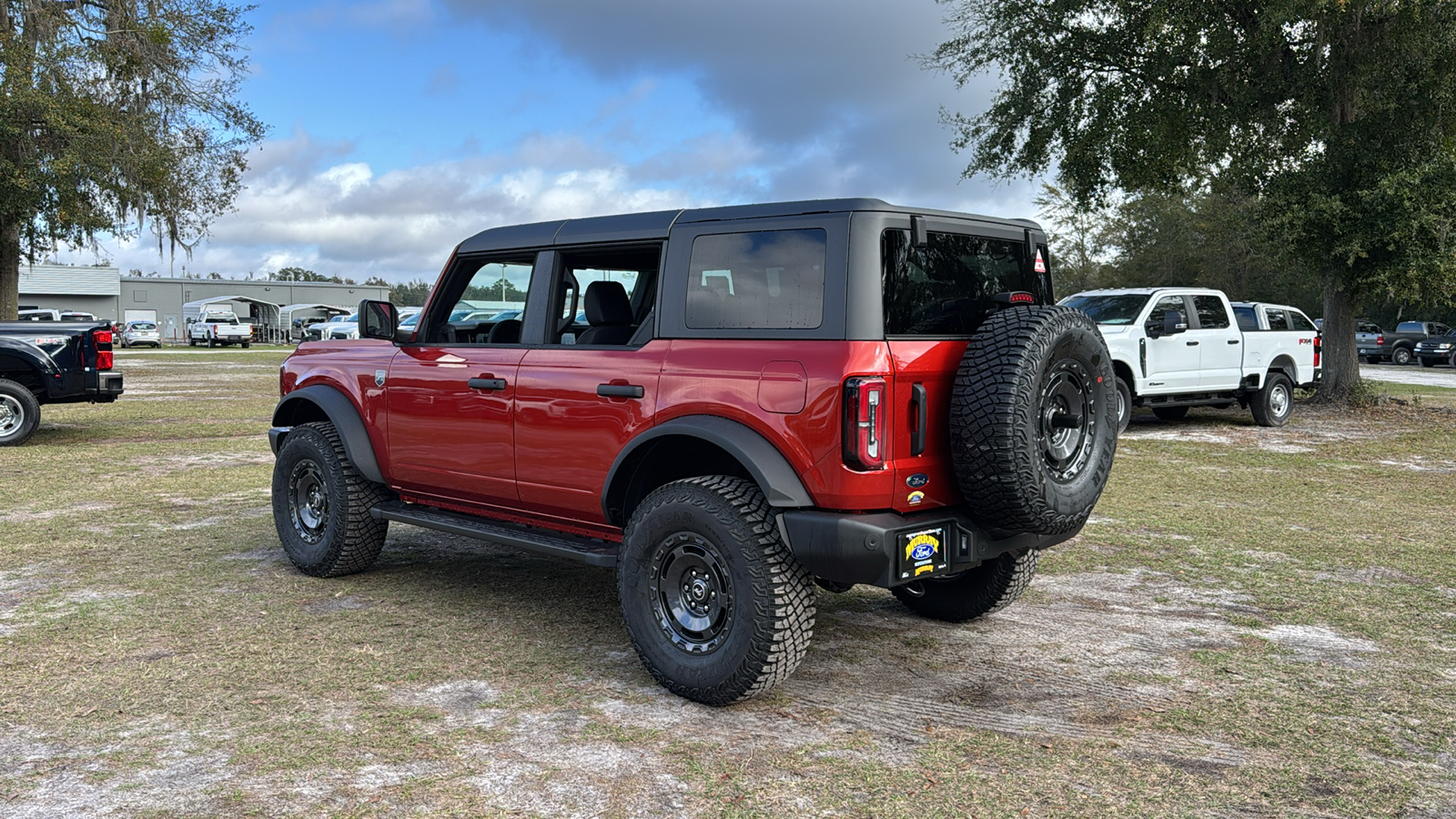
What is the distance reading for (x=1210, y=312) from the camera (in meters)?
15.8

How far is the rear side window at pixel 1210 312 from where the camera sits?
→ 15.6m

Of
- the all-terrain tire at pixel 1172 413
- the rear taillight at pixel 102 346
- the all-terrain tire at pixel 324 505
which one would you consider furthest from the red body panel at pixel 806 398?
the all-terrain tire at pixel 1172 413

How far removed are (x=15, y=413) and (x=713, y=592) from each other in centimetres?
1172

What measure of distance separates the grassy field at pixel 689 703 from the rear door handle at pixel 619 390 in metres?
1.20

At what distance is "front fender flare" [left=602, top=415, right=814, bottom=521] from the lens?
14.1 feet

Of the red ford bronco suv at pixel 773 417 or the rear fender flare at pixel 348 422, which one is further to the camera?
the rear fender flare at pixel 348 422

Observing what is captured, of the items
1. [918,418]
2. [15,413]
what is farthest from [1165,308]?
[15,413]

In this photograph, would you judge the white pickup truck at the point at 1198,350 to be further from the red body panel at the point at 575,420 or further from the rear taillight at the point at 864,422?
the rear taillight at the point at 864,422

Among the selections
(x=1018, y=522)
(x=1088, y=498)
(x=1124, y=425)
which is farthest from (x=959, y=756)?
(x=1124, y=425)

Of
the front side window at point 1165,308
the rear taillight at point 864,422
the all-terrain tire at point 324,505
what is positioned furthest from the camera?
the front side window at point 1165,308

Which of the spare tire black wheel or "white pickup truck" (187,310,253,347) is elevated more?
"white pickup truck" (187,310,253,347)

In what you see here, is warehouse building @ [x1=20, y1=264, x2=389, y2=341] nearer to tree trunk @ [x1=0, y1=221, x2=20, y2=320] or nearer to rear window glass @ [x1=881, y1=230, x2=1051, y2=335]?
tree trunk @ [x1=0, y1=221, x2=20, y2=320]

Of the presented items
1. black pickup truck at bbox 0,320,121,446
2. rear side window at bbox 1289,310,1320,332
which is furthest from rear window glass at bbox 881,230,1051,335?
rear side window at bbox 1289,310,1320,332

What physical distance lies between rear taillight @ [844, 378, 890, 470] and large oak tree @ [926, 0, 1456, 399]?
15.4m
